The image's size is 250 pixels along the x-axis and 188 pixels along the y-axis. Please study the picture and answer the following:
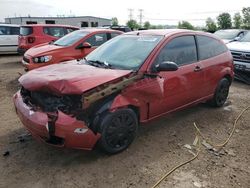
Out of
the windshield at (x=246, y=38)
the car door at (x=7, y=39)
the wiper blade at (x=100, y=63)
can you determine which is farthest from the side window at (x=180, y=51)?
the car door at (x=7, y=39)

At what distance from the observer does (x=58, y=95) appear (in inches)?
147

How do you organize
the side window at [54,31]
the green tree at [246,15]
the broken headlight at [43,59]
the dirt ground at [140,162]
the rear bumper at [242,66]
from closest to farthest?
the dirt ground at [140,162] → the broken headlight at [43,59] → the rear bumper at [242,66] → the side window at [54,31] → the green tree at [246,15]

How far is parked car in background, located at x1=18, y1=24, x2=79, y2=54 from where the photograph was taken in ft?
39.3

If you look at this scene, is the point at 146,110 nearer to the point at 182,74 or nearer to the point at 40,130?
the point at 182,74

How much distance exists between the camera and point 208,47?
5.79m

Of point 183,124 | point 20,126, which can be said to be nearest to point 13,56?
point 20,126

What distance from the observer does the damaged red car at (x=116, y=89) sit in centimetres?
368

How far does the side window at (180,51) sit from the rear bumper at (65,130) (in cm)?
163

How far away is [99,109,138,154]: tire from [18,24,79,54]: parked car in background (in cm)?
895

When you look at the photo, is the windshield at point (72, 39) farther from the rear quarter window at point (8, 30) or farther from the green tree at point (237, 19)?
the green tree at point (237, 19)

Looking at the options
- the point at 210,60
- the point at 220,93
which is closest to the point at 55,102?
the point at 210,60

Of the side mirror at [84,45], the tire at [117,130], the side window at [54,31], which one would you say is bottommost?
→ the tire at [117,130]

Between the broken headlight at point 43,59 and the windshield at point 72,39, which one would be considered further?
the windshield at point 72,39

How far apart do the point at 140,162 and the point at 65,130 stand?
1.13 metres
